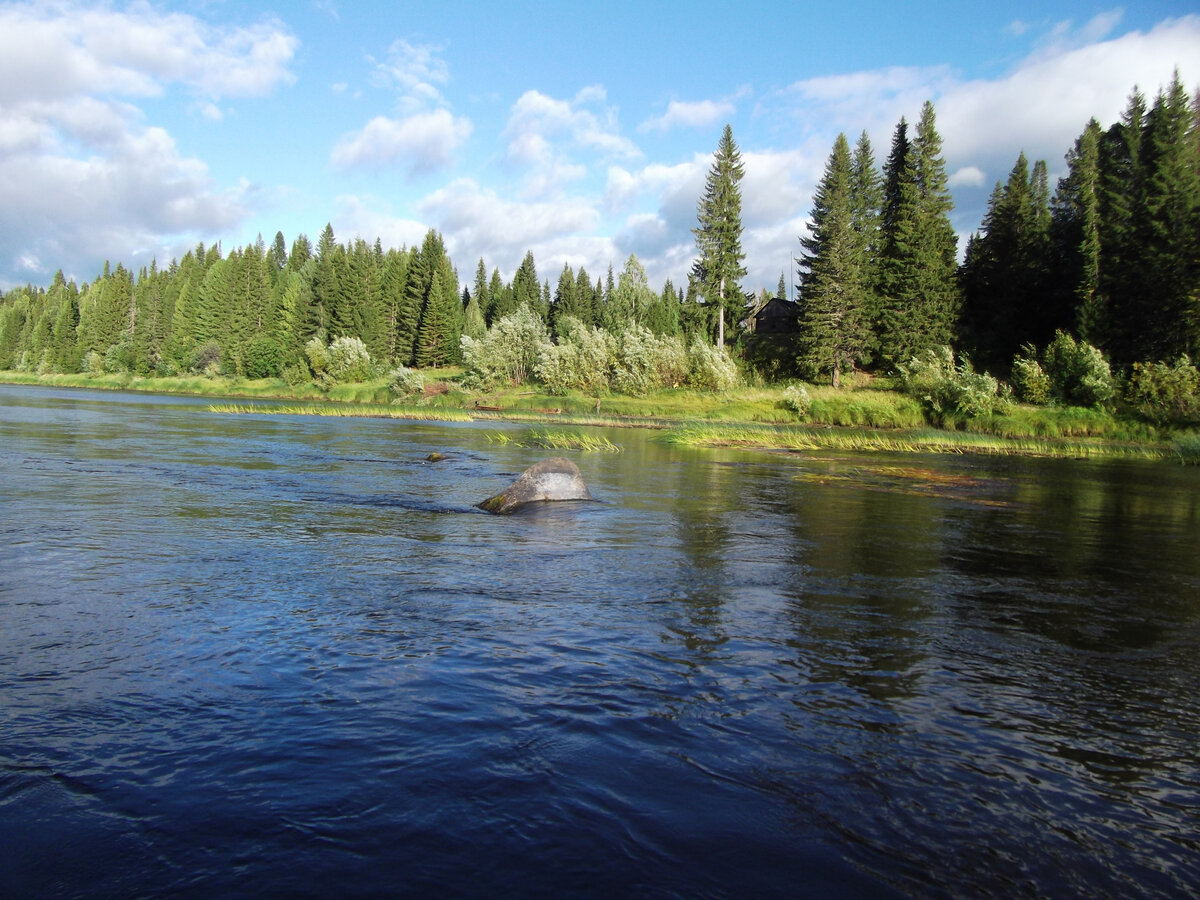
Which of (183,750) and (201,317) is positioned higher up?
(201,317)

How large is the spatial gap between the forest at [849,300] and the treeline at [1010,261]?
0.16 metres

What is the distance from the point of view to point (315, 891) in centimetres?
409

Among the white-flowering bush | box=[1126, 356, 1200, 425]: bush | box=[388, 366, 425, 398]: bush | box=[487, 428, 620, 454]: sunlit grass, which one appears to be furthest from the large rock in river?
the white-flowering bush

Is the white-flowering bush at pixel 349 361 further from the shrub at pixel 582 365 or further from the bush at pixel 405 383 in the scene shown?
the shrub at pixel 582 365

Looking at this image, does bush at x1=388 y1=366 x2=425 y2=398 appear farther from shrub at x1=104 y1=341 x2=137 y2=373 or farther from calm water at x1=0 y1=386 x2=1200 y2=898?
shrub at x1=104 y1=341 x2=137 y2=373

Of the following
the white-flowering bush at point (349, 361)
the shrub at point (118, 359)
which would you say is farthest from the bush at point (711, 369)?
the shrub at point (118, 359)

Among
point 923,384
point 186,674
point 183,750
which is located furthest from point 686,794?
point 923,384

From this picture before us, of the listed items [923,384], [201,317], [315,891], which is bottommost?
[315,891]

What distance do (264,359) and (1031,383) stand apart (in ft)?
276

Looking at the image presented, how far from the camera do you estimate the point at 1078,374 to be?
50094 millimetres

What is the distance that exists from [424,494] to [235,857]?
14675 millimetres

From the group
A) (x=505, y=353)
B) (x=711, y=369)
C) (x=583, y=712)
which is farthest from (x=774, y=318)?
(x=583, y=712)

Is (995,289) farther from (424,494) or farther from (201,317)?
(201,317)

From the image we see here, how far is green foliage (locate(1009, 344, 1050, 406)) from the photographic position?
50188 millimetres
